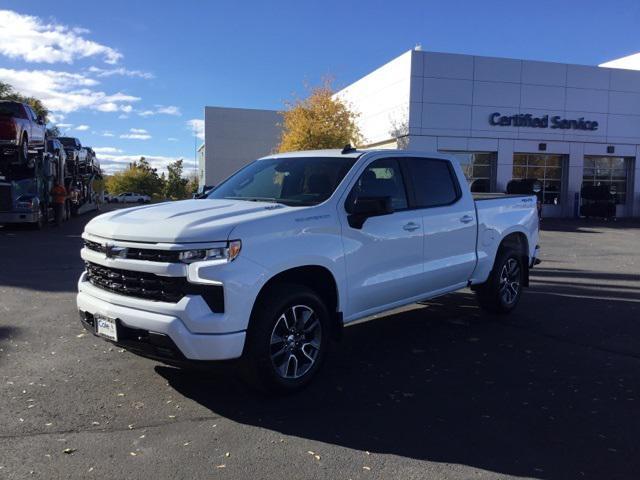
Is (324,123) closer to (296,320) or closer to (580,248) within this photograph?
(580,248)

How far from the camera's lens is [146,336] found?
13.6 ft

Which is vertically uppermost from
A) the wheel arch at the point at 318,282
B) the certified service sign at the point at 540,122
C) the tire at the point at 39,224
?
the certified service sign at the point at 540,122

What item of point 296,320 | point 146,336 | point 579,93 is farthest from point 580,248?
point 579,93

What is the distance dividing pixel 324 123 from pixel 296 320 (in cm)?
2951

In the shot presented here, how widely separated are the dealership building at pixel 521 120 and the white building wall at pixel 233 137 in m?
26.6

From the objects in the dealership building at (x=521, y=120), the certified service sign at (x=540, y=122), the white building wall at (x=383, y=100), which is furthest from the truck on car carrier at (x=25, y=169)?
the certified service sign at (x=540, y=122)

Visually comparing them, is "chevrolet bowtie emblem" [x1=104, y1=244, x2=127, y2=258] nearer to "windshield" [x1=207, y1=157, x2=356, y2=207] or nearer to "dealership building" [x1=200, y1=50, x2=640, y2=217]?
"windshield" [x1=207, y1=157, x2=356, y2=207]

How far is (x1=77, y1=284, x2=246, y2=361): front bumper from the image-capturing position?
3.95 m

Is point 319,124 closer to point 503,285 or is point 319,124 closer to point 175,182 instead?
point 503,285

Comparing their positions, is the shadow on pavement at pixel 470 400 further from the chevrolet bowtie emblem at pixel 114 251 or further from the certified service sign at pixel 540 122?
the certified service sign at pixel 540 122

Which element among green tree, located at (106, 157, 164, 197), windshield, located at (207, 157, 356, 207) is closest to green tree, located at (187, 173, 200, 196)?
green tree, located at (106, 157, 164, 197)

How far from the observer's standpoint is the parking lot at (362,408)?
3.52 meters

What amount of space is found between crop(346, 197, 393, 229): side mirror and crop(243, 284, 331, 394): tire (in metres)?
0.76

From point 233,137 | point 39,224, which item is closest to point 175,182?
point 233,137
